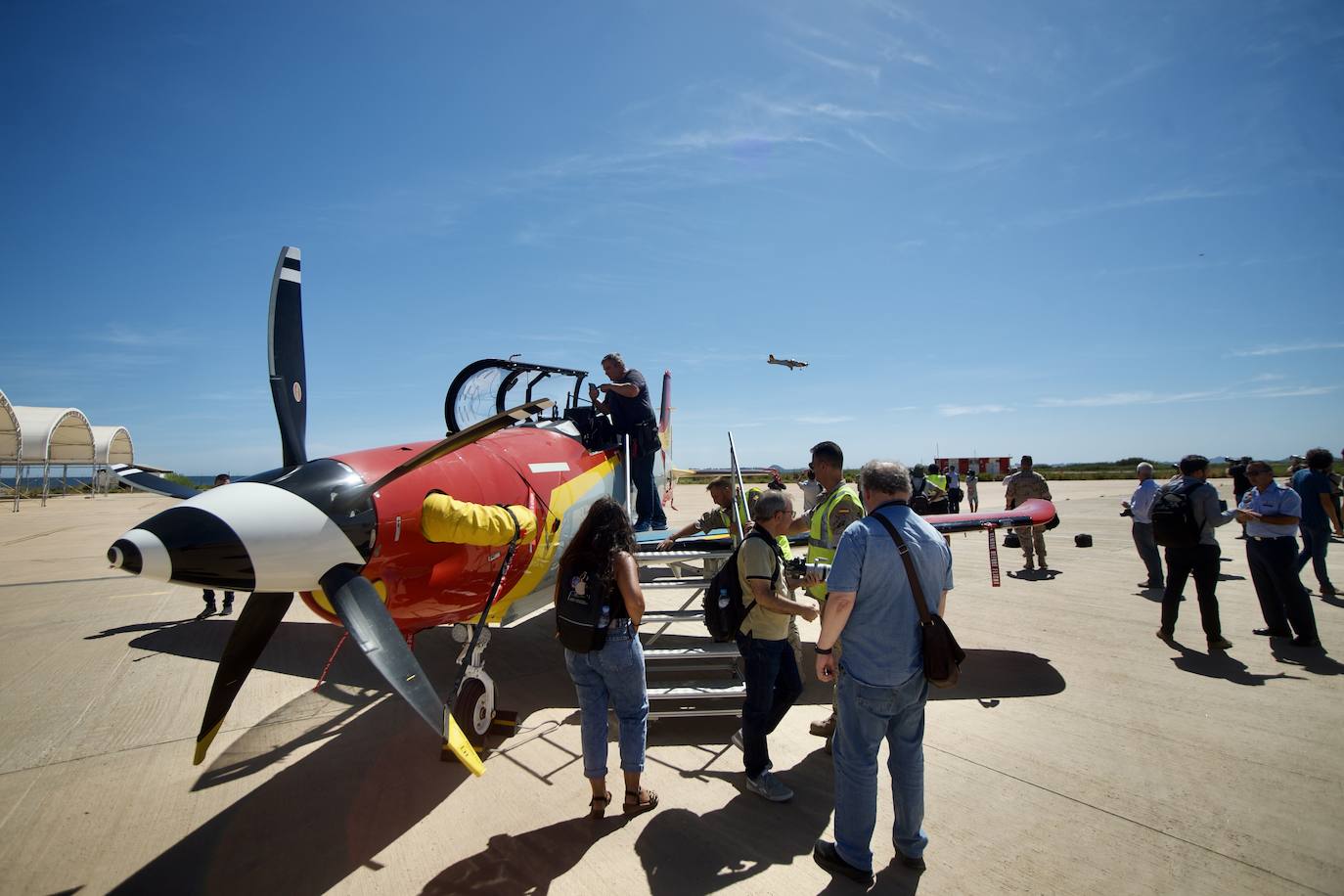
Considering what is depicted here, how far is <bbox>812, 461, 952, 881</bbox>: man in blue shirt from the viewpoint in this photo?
2502 millimetres

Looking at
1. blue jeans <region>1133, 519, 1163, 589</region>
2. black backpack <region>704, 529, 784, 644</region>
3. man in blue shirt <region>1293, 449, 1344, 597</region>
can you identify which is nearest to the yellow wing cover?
black backpack <region>704, 529, 784, 644</region>

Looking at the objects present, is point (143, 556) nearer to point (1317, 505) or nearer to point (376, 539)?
point (376, 539)

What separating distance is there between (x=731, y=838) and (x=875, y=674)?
121cm

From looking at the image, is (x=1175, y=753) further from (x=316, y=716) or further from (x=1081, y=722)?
(x=316, y=716)

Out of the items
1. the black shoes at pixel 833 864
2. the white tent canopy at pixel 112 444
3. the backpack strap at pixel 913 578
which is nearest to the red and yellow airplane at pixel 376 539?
the black shoes at pixel 833 864

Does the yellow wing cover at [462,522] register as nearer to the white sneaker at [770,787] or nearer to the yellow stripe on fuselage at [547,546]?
the yellow stripe on fuselage at [547,546]

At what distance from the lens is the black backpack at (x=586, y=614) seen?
283 cm

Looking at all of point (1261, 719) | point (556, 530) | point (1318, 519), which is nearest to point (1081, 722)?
point (1261, 719)

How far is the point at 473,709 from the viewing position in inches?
151

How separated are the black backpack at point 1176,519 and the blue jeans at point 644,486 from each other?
4693mm

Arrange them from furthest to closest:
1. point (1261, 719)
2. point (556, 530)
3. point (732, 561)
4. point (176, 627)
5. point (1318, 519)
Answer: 1. point (176, 627)
2. point (1318, 519)
3. point (556, 530)
4. point (1261, 719)
5. point (732, 561)

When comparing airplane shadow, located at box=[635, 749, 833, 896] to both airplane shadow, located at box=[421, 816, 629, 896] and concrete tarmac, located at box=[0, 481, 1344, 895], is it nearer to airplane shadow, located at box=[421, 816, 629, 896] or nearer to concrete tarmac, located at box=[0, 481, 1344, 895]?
concrete tarmac, located at box=[0, 481, 1344, 895]

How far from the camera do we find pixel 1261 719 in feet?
12.9

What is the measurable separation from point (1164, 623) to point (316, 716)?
26.0 feet
